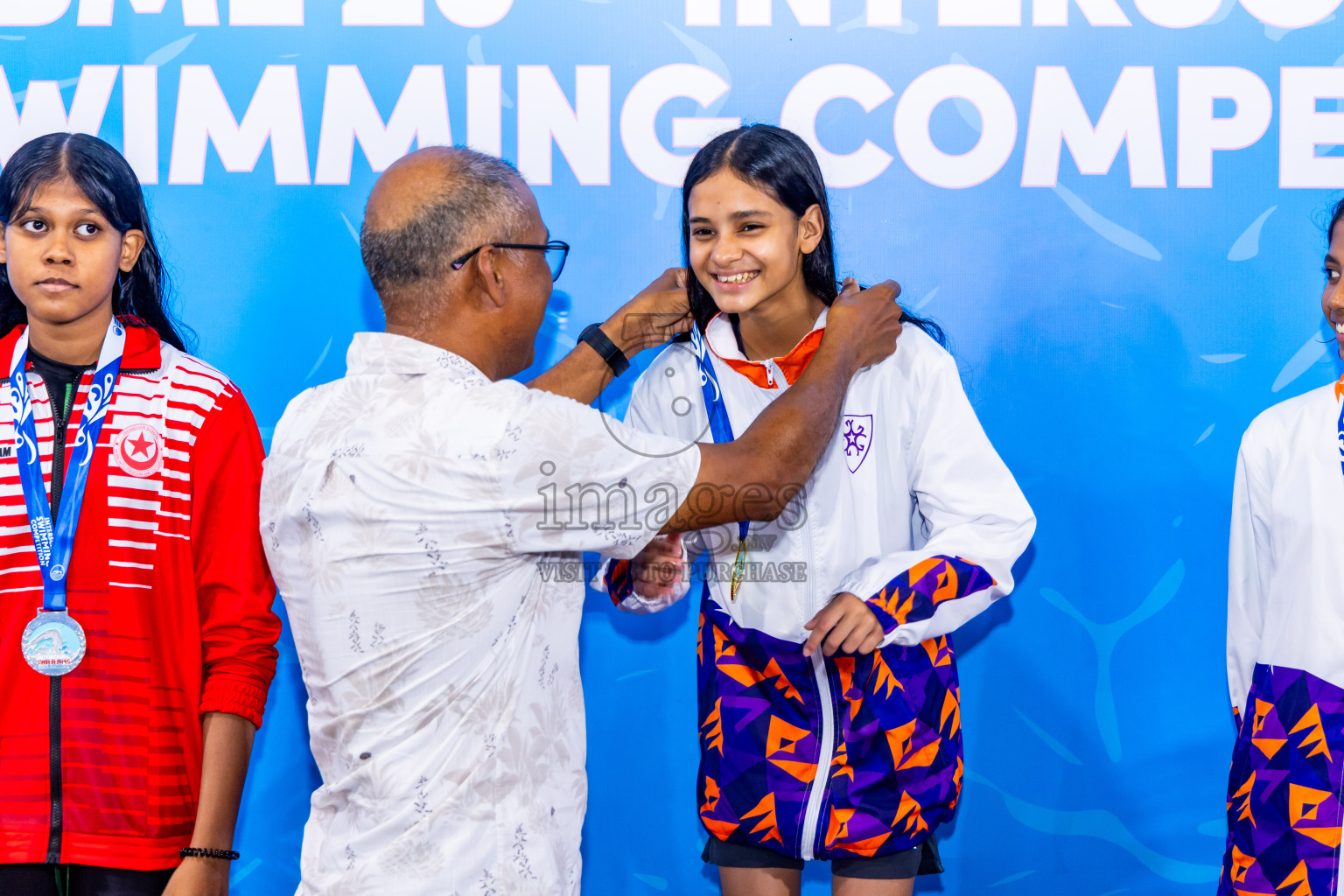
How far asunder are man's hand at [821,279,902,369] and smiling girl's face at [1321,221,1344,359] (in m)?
0.74

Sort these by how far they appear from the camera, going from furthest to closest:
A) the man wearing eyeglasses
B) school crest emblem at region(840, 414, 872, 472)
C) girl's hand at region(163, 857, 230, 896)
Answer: school crest emblem at region(840, 414, 872, 472), girl's hand at region(163, 857, 230, 896), the man wearing eyeglasses

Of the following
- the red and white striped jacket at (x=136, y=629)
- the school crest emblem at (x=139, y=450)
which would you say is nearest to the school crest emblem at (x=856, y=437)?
the red and white striped jacket at (x=136, y=629)

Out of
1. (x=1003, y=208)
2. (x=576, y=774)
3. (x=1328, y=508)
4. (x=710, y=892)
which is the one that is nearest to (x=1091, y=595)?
(x=1328, y=508)

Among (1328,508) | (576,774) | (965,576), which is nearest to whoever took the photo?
(576,774)

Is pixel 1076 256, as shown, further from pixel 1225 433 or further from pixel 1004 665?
pixel 1004 665

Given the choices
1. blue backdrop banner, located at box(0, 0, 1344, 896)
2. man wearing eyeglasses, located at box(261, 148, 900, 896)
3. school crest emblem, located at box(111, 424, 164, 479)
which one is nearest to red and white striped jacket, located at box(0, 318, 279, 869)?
school crest emblem, located at box(111, 424, 164, 479)

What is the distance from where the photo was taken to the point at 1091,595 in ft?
8.07

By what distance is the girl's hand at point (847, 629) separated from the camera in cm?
160

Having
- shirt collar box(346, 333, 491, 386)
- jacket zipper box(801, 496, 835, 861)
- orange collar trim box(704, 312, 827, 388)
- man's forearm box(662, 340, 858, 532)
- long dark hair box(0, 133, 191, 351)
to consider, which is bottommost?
jacket zipper box(801, 496, 835, 861)

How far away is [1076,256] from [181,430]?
189 cm

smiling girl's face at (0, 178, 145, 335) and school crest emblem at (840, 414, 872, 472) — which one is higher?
smiling girl's face at (0, 178, 145, 335)

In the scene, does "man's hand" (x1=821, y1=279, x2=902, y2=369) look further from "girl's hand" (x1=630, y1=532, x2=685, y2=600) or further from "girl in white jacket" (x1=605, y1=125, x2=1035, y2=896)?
"girl's hand" (x1=630, y1=532, x2=685, y2=600)

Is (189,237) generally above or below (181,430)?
above

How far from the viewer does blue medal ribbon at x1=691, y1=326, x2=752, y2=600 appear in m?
1.82
